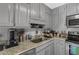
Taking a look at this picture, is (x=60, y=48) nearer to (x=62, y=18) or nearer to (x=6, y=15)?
(x=62, y=18)

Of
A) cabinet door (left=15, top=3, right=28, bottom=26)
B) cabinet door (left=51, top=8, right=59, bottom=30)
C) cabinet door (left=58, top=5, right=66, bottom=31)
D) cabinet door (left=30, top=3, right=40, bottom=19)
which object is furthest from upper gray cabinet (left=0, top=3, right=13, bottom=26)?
cabinet door (left=58, top=5, right=66, bottom=31)

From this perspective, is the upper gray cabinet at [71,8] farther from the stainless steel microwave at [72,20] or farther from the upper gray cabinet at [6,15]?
the upper gray cabinet at [6,15]

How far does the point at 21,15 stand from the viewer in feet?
4.44

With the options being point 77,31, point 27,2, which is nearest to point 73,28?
point 77,31

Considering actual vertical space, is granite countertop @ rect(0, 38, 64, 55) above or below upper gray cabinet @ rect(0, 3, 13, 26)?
below

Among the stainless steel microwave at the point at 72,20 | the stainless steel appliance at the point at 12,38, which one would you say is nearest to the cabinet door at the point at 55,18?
the stainless steel microwave at the point at 72,20

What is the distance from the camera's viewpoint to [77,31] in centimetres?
136

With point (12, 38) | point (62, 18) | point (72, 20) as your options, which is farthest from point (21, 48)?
point (72, 20)

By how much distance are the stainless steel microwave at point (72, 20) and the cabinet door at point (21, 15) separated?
1.90 ft

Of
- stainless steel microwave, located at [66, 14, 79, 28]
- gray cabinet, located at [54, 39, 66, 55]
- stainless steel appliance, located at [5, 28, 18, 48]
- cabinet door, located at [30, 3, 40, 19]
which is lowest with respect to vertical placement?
gray cabinet, located at [54, 39, 66, 55]

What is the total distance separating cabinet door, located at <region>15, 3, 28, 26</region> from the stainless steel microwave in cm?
58

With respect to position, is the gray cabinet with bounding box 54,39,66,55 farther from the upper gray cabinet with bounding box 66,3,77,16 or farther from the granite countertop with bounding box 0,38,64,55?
the upper gray cabinet with bounding box 66,3,77,16

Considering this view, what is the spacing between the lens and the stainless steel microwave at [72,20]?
1362 mm

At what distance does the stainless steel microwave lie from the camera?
1.36 meters
